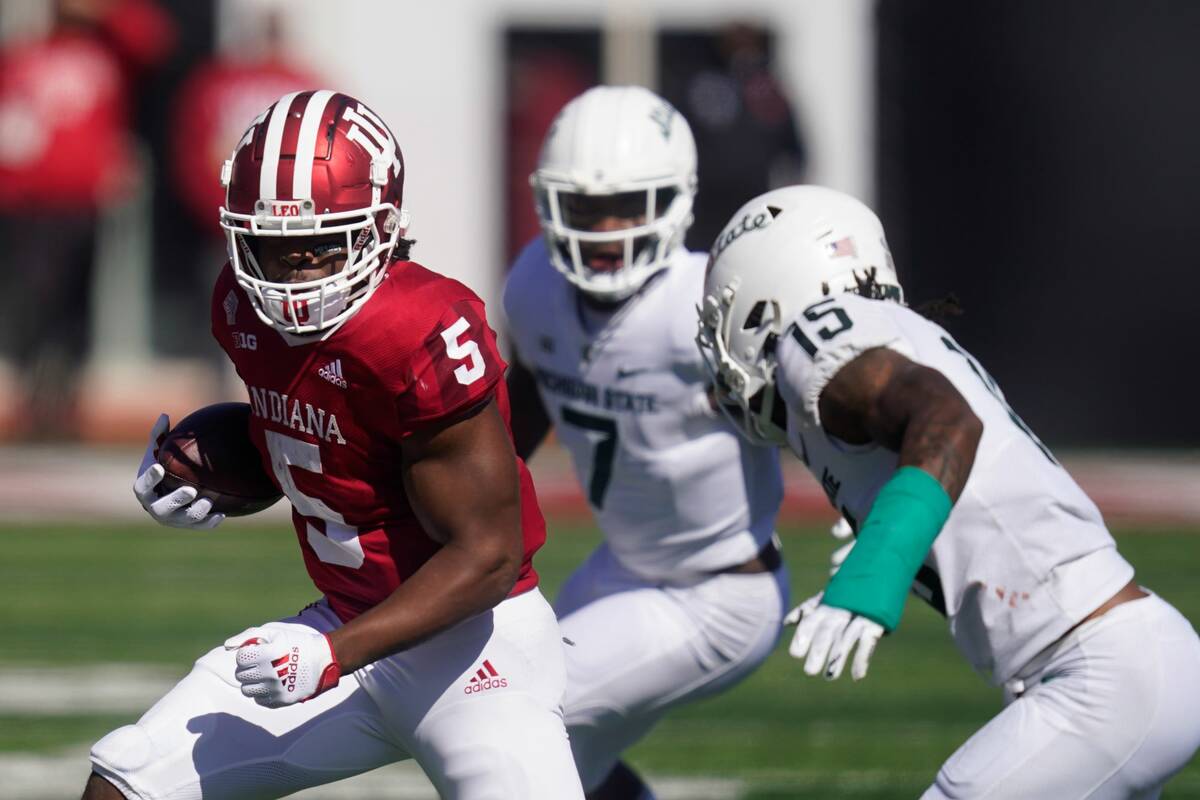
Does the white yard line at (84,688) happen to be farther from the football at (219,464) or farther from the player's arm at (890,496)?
the player's arm at (890,496)

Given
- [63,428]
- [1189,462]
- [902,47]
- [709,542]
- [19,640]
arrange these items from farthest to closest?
[902,47] → [63,428] → [1189,462] → [19,640] → [709,542]

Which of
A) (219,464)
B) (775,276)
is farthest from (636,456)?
(219,464)

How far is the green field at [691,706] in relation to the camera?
5.09 metres

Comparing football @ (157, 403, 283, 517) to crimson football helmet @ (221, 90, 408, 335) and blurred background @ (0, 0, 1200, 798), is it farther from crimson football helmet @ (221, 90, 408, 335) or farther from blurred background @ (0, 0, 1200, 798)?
blurred background @ (0, 0, 1200, 798)

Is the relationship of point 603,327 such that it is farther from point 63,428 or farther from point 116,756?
point 63,428

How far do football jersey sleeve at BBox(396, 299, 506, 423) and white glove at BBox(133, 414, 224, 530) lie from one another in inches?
23.3

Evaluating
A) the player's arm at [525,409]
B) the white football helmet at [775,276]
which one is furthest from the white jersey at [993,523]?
the player's arm at [525,409]

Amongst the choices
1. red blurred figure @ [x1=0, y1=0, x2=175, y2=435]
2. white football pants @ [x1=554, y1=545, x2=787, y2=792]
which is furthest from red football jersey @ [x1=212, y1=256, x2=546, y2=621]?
red blurred figure @ [x1=0, y1=0, x2=175, y2=435]

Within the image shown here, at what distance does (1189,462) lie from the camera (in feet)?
37.2

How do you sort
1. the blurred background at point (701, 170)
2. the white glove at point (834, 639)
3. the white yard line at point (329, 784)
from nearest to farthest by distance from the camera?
the white glove at point (834, 639), the white yard line at point (329, 784), the blurred background at point (701, 170)

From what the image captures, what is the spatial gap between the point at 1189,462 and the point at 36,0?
8.02m

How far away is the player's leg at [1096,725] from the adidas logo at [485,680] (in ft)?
2.31

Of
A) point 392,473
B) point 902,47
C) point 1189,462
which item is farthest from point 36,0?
point 392,473

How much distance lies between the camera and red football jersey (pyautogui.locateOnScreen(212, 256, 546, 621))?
298cm
